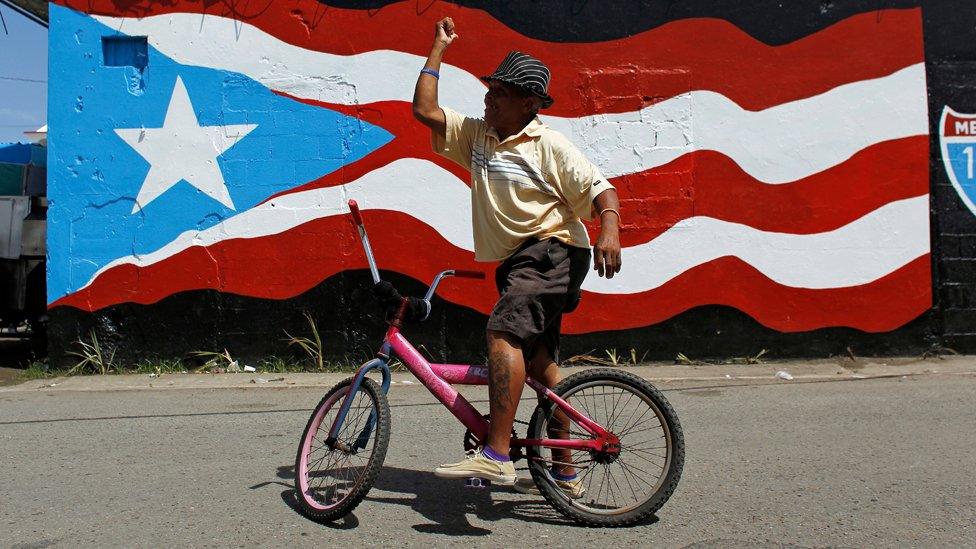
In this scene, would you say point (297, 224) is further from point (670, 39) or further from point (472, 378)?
point (472, 378)

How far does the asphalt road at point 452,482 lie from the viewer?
3418 mm

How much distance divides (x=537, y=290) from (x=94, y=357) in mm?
6005

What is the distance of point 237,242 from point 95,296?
4.98 ft

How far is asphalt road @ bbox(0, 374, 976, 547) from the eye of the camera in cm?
342

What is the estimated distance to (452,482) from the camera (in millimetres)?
4199

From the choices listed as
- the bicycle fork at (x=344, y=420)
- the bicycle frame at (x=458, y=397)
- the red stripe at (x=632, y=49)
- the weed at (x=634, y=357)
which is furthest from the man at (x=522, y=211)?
the red stripe at (x=632, y=49)

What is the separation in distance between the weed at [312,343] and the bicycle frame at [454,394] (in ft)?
13.9

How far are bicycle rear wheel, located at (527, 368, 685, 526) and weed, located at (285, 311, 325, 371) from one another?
15.0 feet

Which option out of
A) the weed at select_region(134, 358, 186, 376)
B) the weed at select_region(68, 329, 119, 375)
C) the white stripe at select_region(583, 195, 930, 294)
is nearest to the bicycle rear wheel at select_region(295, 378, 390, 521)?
the white stripe at select_region(583, 195, 930, 294)

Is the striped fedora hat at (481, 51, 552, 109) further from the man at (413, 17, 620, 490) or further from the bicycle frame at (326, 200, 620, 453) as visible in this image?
the bicycle frame at (326, 200, 620, 453)

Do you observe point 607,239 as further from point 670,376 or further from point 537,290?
point 670,376

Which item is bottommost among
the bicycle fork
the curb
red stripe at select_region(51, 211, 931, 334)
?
the curb

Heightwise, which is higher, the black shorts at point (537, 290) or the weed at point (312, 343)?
the black shorts at point (537, 290)

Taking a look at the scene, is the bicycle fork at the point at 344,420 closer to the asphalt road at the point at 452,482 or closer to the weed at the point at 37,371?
the asphalt road at the point at 452,482
